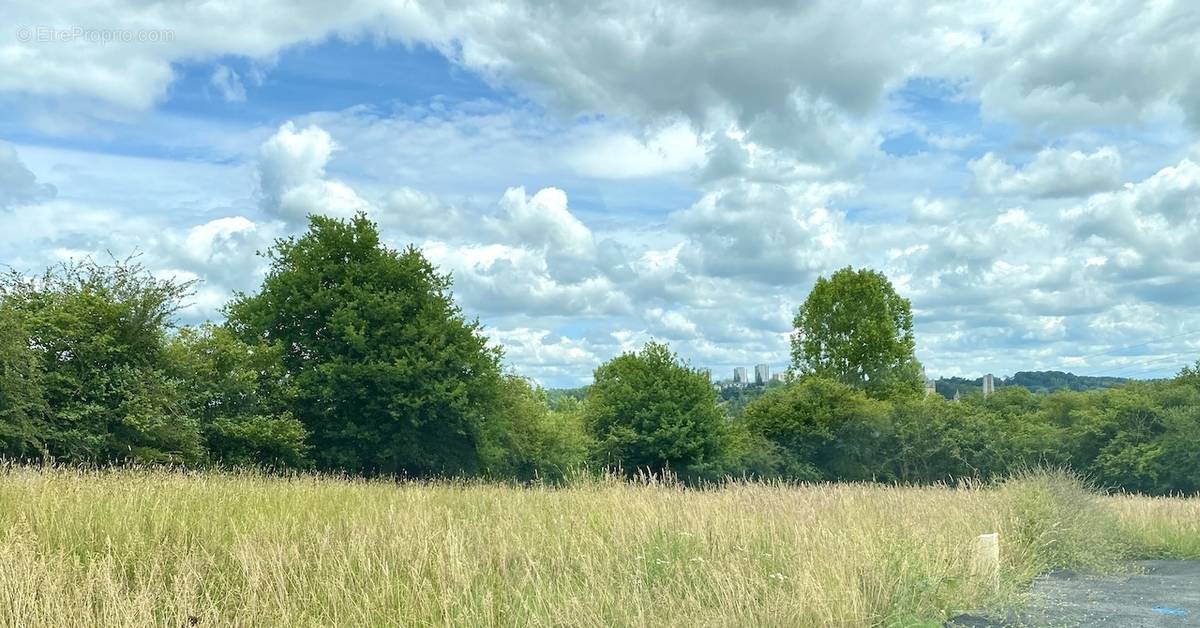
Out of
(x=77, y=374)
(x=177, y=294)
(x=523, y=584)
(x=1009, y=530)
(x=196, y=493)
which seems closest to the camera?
A: (x=523, y=584)

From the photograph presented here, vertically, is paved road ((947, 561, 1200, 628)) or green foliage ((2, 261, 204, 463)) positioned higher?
green foliage ((2, 261, 204, 463))

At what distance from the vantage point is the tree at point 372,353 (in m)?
38.7

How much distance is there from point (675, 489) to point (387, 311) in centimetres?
2780

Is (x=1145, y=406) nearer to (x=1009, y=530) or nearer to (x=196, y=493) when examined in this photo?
(x=1009, y=530)

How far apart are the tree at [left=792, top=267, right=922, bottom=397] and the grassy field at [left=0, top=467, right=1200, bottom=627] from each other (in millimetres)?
52127

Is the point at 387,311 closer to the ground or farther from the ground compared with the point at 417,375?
farther from the ground

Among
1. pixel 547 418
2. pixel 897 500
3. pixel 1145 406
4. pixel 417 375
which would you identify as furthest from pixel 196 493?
pixel 1145 406

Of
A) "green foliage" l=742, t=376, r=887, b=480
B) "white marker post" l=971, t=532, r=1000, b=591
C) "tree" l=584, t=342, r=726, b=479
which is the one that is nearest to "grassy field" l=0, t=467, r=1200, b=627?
"white marker post" l=971, t=532, r=1000, b=591

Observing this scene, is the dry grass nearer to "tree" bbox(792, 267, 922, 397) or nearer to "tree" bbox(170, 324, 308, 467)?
"tree" bbox(170, 324, 308, 467)

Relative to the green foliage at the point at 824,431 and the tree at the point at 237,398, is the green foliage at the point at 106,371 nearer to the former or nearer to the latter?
the tree at the point at 237,398

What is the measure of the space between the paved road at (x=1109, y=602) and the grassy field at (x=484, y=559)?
1.22 feet

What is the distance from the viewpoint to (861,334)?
6394 cm

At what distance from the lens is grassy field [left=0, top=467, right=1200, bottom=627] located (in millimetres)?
7113

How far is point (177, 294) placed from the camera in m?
32.8
